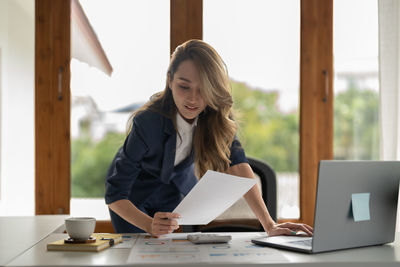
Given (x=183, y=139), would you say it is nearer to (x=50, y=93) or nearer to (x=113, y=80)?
(x=113, y=80)

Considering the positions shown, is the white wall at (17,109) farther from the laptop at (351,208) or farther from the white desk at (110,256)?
the laptop at (351,208)

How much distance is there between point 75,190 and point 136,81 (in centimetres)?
77

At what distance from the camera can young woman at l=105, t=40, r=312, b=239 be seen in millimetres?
1707

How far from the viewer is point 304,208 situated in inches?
118

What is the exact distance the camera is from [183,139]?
1925 mm

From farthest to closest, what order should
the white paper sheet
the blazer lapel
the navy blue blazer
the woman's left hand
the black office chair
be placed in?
the black office chair < the blazer lapel < the navy blue blazer < the woman's left hand < the white paper sheet

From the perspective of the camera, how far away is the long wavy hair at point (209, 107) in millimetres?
1784

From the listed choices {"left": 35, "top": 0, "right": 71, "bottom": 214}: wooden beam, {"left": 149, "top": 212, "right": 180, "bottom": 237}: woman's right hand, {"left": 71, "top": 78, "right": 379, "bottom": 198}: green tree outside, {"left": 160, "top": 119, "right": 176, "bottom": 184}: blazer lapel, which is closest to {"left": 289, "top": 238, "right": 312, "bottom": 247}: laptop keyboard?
{"left": 149, "top": 212, "right": 180, "bottom": 237}: woman's right hand

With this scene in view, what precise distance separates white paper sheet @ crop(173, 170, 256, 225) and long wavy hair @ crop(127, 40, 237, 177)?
14.0 inches

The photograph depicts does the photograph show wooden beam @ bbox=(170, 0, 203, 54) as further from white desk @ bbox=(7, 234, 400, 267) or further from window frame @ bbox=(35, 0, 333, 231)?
white desk @ bbox=(7, 234, 400, 267)

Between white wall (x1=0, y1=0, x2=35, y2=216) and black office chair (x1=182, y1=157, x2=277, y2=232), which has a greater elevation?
white wall (x1=0, y1=0, x2=35, y2=216)

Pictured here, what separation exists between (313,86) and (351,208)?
5.61 feet

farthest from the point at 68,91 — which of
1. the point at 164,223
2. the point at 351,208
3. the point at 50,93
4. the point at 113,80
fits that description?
the point at 351,208

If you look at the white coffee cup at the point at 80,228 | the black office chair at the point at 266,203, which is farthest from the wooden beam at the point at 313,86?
the white coffee cup at the point at 80,228
